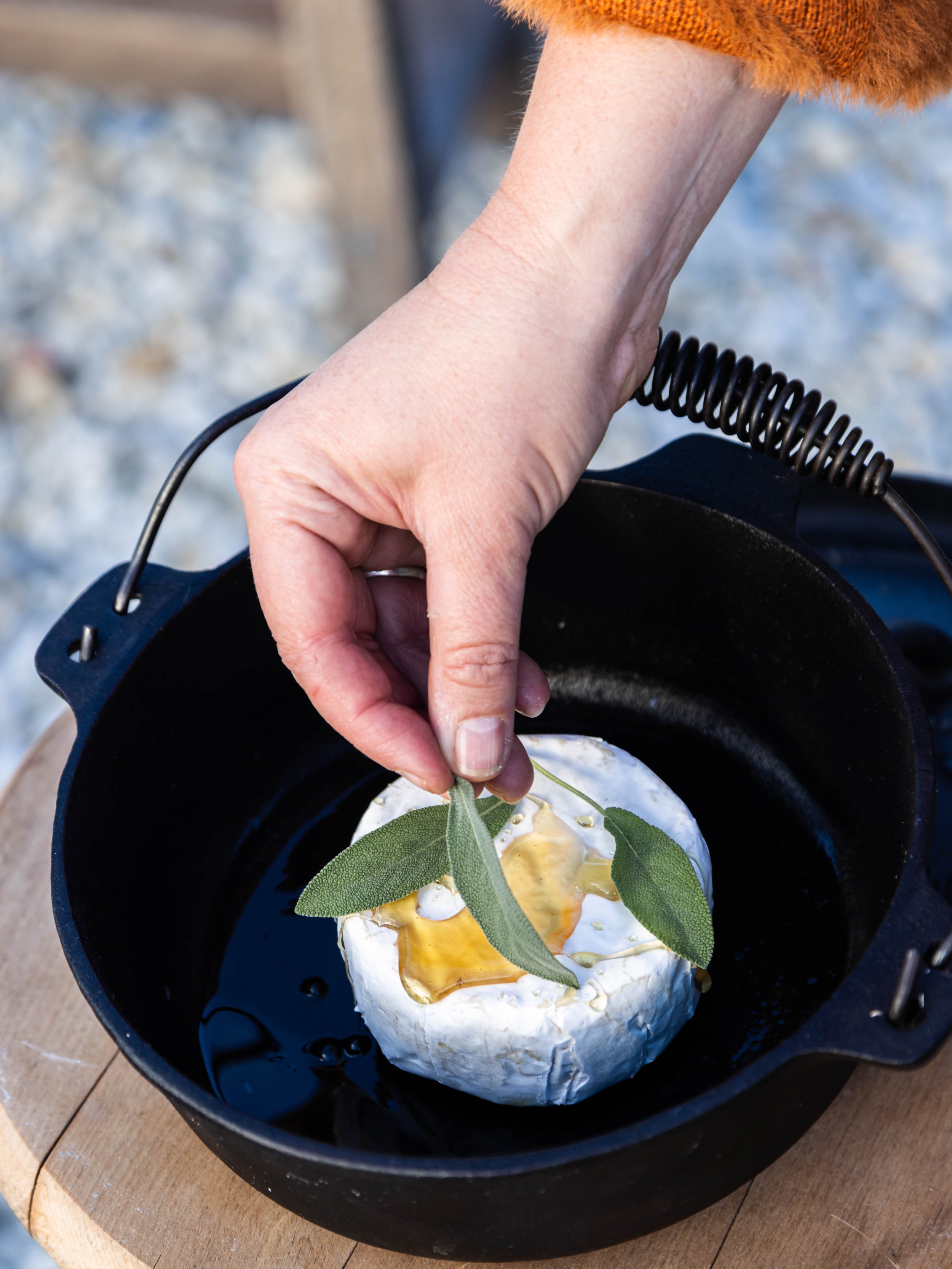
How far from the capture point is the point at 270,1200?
3.16 feet

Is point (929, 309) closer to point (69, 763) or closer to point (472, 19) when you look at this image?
point (472, 19)

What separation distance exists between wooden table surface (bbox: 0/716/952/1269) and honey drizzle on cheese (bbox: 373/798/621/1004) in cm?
22

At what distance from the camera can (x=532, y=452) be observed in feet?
3.11

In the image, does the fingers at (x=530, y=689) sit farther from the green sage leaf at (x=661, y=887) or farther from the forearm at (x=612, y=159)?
the forearm at (x=612, y=159)

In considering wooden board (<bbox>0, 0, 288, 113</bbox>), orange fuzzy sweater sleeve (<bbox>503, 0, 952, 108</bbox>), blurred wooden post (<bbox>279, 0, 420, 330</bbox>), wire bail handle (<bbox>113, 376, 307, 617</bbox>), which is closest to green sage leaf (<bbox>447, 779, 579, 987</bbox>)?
wire bail handle (<bbox>113, 376, 307, 617</bbox>)

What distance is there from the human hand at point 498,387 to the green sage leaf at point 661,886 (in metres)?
0.13

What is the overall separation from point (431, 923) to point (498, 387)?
47 cm

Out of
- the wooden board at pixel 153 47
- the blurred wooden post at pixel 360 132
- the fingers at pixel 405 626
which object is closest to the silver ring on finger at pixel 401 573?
the fingers at pixel 405 626

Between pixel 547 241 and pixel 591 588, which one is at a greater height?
pixel 547 241

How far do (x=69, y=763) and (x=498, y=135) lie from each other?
2.85 meters

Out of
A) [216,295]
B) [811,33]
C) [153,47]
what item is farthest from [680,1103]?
[153,47]

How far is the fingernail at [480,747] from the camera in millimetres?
956

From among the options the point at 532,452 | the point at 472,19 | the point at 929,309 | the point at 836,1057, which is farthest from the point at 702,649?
the point at 472,19

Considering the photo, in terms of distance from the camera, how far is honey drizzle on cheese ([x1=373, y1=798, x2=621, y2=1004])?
3.20 feet
